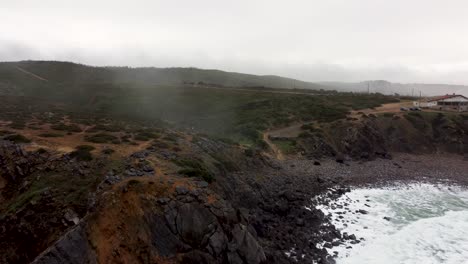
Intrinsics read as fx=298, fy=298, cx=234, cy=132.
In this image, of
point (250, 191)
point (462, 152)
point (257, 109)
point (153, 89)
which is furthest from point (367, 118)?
point (153, 89)

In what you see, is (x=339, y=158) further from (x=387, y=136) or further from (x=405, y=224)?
(x=405, y=224)

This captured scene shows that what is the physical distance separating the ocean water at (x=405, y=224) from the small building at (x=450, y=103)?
44.2 metres

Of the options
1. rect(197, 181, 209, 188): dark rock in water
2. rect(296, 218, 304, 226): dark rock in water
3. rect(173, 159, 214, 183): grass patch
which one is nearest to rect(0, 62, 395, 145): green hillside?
rect(296, 218, 304, 226): dark rock in water

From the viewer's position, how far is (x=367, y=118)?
6419 cm

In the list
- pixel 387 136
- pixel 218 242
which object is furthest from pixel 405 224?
pixel 387 136

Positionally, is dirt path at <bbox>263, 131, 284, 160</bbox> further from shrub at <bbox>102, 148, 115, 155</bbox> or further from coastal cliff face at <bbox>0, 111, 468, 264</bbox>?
shrub at <bbox>102, 148, 115, 155</bbox>

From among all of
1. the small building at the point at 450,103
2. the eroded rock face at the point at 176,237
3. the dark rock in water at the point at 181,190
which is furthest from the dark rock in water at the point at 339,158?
the small building at the point at 450,103

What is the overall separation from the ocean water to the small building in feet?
145

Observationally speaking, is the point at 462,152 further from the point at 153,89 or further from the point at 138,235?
the point at 153,89

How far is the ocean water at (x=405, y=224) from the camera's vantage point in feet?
79.9

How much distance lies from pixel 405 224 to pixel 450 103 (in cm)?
6260

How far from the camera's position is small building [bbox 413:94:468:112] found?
75.3 meters

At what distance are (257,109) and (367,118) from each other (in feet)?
86.1

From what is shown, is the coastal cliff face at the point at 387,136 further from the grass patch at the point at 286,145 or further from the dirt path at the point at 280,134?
the dirt path at the point at 280,134
